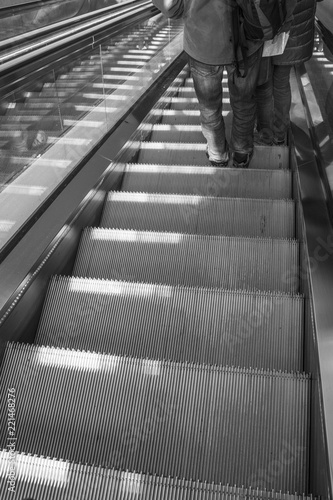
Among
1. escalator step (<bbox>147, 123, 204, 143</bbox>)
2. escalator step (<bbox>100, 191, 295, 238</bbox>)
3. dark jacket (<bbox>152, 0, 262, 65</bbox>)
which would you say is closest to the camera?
dark jacket (<bbox>152, 0, 262, 65</bbox>)

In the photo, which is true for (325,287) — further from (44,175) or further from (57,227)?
(44,175)

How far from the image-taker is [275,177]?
3.96m

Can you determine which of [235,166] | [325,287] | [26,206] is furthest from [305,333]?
[235,166]

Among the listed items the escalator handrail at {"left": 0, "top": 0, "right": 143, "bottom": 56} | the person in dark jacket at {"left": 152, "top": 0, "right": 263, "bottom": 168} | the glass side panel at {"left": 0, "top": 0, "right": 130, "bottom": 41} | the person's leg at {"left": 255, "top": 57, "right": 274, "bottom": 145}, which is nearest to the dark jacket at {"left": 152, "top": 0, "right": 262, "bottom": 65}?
the person in dark jacket at {"left": 152, "top": 0, "right": 263, "bottom": 168}

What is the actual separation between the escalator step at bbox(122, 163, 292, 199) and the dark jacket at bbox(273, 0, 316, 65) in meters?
0.82

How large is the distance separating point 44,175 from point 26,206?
1.27 feet

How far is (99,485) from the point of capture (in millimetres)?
1632

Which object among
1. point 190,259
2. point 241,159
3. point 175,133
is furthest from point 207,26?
point 175,133

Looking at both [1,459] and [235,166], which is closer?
[1,459]

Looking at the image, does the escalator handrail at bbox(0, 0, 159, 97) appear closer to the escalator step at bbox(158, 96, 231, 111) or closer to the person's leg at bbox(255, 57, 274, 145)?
the person's leg at bbox(255, 57, 274, 145)

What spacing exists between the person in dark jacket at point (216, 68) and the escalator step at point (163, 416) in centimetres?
206

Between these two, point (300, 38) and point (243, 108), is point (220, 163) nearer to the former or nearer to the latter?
point (243, 108)

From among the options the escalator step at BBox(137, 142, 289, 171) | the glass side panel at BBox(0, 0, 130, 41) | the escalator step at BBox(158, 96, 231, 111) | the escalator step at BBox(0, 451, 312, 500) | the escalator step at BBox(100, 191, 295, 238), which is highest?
the glass side panel at BBox(0, 0, 130, 41)

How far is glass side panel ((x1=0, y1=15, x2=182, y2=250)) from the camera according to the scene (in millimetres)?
2724
